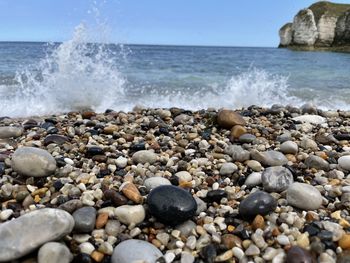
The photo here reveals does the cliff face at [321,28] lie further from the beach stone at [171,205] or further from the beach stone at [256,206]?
the beach stone at [171,205]

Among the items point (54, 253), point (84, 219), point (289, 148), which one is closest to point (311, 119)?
point (289, 148)

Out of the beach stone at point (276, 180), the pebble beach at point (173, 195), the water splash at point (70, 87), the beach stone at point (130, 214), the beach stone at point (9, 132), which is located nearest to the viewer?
the pebble beach at point (173, 195)

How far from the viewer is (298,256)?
1866 mm

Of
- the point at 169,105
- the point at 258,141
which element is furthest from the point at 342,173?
the point at 169,105

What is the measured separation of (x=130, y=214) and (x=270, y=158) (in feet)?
4.68

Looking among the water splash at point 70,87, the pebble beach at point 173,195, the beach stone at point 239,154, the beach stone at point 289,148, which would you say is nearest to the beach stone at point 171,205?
the pebble beach at point 173,195

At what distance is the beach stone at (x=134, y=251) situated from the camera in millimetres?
1883

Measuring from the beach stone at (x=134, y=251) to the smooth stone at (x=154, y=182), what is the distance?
25.1 inches

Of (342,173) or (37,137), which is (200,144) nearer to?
(342,173)

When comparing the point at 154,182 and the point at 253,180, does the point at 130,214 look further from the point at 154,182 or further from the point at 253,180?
the point at 253,180

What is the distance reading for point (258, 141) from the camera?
3.76 metres

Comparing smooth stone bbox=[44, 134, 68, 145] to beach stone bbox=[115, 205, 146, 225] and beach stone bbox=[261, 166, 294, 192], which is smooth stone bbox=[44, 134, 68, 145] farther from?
beach stone bbox=[261, 166, 294, 192]

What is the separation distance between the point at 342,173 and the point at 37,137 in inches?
113

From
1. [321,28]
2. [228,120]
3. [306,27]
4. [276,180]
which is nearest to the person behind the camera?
[276,180]
